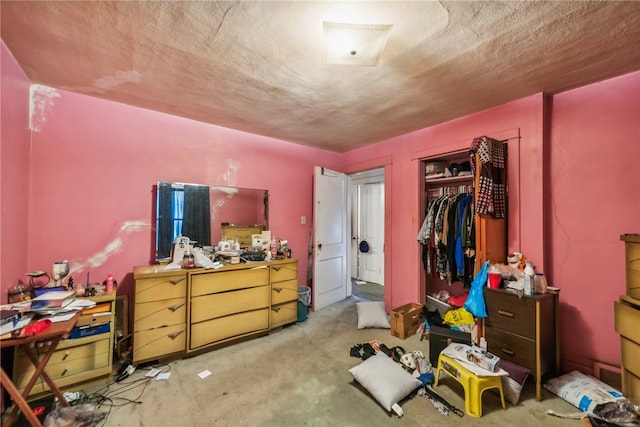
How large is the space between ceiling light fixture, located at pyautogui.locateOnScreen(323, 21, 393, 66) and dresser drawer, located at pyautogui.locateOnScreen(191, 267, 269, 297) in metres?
2.12

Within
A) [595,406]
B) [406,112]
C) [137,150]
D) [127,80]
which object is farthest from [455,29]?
[137,150]

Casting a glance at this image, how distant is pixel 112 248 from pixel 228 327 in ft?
4.46

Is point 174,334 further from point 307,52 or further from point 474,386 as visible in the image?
point 307,52

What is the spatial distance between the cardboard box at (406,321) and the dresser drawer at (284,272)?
1.24 metres

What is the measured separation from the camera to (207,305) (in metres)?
2.45

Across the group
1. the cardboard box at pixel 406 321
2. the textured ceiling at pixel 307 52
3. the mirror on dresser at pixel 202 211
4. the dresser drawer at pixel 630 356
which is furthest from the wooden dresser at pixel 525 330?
the mirror on dresser at pixel 202 211

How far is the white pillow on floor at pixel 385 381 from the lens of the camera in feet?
5.74

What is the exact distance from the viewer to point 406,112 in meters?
2.62

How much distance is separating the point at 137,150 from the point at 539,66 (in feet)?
11.6

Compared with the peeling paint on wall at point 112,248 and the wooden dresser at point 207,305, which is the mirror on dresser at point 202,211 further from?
the wooden dresser at point 207,305

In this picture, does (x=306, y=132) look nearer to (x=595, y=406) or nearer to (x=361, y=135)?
(x=361, y=135)

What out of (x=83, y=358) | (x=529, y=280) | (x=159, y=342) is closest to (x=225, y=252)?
(x=159, y=342)

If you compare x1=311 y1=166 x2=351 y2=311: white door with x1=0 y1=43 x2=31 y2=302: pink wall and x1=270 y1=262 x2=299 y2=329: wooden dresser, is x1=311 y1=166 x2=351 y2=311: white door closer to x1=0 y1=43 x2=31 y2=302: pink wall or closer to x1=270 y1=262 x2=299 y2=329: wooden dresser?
x1=270 y1=262 x2=299 y2=329: wooden dresser

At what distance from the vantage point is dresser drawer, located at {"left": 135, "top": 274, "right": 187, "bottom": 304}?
84.7 inches
